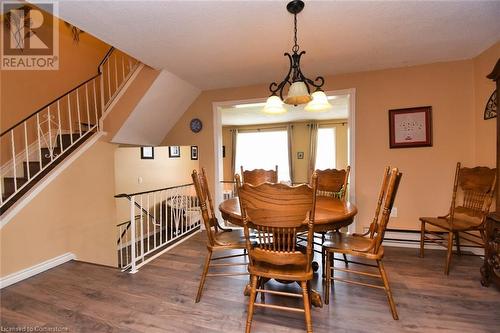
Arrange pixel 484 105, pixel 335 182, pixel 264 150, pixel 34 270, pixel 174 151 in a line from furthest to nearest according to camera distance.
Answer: pixel 264 150, pixel 174 151, pixel 335 182, pixel 484 105, pixel 34 270

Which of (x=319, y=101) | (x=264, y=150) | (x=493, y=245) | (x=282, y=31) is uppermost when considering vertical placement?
(x=282, y=31)

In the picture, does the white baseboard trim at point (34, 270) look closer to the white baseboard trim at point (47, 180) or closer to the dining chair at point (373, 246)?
the white baseboard trim at point (47, 180)

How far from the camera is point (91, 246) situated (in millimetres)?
3072

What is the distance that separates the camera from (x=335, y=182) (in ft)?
9.16

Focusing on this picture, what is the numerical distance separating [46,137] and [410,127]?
4.92 meters

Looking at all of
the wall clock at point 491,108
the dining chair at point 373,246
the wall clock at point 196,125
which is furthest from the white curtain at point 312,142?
the dining chair at point 373,246

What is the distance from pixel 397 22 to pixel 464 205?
7.05 feet

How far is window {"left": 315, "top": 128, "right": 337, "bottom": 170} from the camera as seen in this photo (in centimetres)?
693

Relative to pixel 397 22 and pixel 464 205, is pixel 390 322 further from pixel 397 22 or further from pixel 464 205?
pixel 397 22

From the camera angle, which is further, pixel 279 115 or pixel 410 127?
pixel 279 115

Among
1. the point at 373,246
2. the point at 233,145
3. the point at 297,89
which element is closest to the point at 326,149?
the point at 233,145

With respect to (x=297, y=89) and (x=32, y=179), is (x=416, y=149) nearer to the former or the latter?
(x=297, y=89)

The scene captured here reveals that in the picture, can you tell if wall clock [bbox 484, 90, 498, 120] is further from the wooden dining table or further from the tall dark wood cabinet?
the wooden dining table

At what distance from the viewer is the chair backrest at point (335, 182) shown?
2.76m
